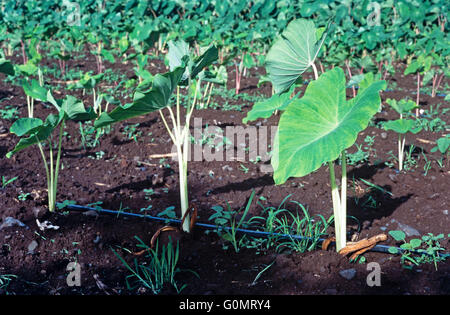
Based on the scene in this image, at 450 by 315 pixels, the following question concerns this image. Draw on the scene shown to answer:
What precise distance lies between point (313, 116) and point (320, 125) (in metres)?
0.04

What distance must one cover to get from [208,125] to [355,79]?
1.09 metres

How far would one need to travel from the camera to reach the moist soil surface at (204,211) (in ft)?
5.56

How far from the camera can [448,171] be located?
2670mm

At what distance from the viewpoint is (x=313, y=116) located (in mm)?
1614

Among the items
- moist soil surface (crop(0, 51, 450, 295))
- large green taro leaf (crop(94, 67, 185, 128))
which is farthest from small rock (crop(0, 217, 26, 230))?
large green taro leaf (crop(94, 67, 185, 128))

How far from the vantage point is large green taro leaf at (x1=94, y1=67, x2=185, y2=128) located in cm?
167

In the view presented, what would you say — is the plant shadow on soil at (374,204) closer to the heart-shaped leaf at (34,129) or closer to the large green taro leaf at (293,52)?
the large green taro leaf at (293,52)

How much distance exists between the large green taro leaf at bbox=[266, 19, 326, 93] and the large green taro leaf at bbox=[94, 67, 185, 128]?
1.37 feet

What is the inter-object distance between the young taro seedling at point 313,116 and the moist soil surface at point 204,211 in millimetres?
273

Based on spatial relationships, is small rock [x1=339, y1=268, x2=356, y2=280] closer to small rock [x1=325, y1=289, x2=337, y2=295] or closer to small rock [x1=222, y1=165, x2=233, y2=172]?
small rock [x1=325, y1=289, x2=337, y2=295]
